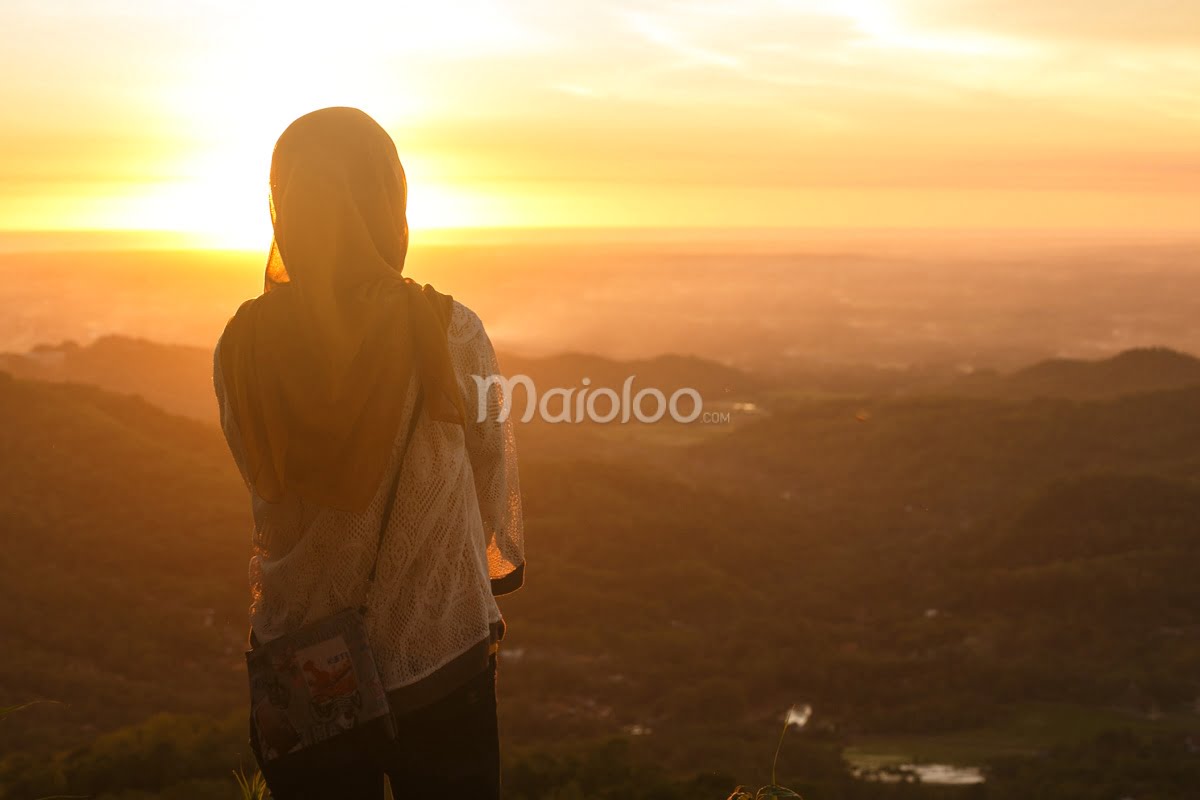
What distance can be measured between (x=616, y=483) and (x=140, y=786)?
58.5 metres

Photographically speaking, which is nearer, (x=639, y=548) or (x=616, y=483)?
(x=639, y=548)

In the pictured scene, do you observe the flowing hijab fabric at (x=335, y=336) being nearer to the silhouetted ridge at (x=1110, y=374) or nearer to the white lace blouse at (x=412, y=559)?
the white lace blouse at (x=412, y=559)

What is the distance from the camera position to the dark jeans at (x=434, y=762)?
226 cm

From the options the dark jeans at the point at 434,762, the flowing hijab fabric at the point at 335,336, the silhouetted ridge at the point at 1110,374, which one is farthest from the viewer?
the silhouetted ridge at the point at 1110,374

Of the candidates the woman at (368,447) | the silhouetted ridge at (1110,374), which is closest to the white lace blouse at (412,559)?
the woman at (368,447)

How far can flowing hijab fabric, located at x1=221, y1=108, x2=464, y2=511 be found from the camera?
2.12 metres

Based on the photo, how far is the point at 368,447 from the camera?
2119 mm

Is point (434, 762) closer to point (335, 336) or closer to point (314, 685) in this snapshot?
point (314, 685)

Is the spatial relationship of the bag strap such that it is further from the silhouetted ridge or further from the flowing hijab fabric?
the silhouetted ridge

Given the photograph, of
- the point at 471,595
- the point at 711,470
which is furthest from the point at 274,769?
the point at 711,470

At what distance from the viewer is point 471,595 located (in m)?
2.31

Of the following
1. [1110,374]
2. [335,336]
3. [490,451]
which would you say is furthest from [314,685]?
[1110,374]

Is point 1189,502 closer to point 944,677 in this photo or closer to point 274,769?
point 944,677

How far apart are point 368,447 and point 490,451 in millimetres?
395
